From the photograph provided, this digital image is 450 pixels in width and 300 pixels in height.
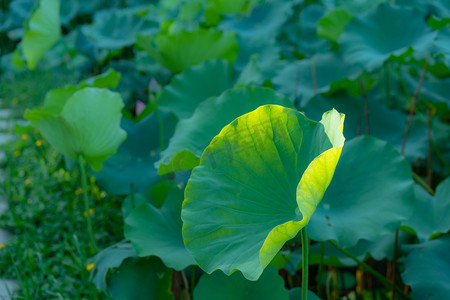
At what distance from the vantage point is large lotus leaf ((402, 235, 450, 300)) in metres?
1.00

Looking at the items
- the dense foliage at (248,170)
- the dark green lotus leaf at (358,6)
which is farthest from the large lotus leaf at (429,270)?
the dark green lotus leaf at (358,6)

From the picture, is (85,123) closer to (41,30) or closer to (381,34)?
(381,34)

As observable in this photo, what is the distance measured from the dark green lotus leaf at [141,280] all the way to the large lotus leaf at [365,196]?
414 millimetres

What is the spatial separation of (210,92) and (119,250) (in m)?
0.62

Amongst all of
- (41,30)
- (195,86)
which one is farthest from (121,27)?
(195,86)

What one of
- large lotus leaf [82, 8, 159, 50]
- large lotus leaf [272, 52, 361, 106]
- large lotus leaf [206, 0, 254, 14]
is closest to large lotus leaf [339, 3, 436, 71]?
large lotus leaf [272, 52, 361, 106]

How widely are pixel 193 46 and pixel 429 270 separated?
1091 mm

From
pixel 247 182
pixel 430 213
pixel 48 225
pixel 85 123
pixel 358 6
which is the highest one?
pixel 247 182

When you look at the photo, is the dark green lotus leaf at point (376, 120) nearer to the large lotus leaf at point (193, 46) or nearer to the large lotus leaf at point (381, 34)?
the large lotus leaf at point (381, 34)

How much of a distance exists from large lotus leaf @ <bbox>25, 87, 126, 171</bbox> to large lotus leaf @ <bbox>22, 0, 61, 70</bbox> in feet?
3.09

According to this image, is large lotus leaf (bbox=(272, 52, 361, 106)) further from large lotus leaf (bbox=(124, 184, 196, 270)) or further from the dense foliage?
large lotus leaf (bbox=(124, 184, 196, 270))

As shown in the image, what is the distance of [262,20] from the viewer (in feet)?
7.59

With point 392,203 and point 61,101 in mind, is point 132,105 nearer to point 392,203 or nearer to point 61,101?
point 61,101

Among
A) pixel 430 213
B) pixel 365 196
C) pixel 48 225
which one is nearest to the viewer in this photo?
pixel 365 196
